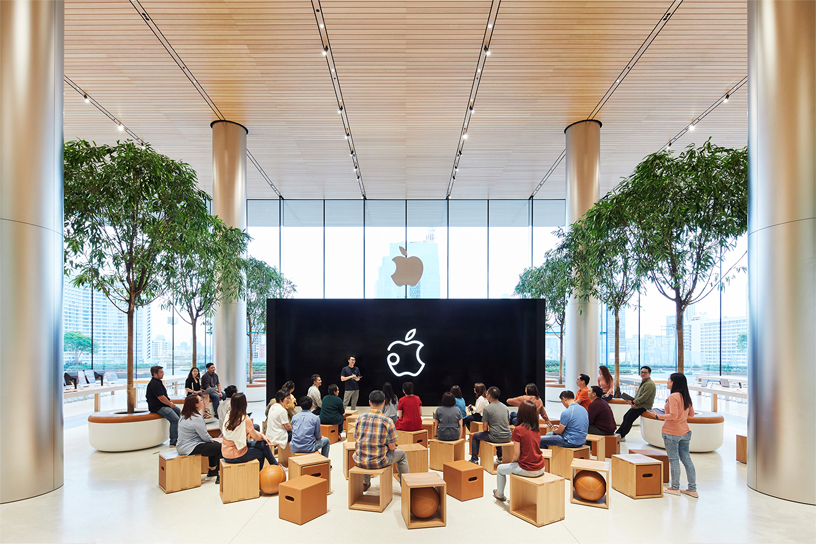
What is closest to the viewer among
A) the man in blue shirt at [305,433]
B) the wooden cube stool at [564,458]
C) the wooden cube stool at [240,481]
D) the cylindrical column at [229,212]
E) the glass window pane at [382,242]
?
the wooden cube stool at [240,481]

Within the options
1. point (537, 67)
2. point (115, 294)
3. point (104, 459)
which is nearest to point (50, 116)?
point (115, 294)

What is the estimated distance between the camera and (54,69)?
591 cm

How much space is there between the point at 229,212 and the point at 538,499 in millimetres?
9570

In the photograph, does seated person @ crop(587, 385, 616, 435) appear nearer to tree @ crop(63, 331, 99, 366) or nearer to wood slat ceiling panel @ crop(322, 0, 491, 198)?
wood slat ceiling panel @ crop(322, 0, 491, 198)

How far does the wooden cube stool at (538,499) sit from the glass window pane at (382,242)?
13.8 metres

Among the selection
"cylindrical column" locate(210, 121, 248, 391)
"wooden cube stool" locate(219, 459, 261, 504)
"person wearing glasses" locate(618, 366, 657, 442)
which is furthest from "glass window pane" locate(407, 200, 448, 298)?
"wooden cube stool" locate(219, 459, 261, 504)

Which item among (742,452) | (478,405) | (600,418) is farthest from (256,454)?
(742,452)

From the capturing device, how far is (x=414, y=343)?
11.4 m

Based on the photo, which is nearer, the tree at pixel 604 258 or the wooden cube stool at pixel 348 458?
the wooden cube stool at pixel 348 458

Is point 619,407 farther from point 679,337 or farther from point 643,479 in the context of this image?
point 643,479

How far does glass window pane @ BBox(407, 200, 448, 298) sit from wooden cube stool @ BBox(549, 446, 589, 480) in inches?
487

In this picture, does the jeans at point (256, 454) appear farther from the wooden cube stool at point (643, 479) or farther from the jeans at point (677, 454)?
the jeans at point (677, 454)

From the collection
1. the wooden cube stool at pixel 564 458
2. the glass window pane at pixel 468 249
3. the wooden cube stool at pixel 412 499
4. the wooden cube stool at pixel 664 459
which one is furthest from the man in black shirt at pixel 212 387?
the glass window pane at pixel 468 249

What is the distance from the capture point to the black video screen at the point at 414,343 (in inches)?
443
